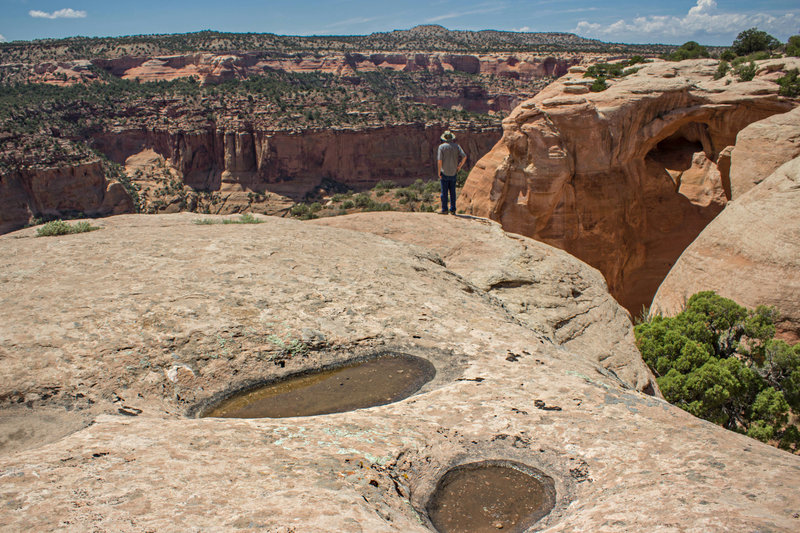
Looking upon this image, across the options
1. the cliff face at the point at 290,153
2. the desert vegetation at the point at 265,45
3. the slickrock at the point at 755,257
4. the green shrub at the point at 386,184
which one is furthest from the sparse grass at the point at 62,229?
the desert vegetation at the point at 265,45

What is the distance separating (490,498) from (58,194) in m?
51.4

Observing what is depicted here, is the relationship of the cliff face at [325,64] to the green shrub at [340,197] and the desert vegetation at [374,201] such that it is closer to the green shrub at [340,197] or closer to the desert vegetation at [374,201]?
the green shrub at [340,197]

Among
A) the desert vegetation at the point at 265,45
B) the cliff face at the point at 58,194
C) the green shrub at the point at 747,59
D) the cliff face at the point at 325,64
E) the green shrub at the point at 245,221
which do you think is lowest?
the cliff face at the point at 58,194

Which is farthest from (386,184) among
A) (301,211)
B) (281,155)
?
(301,211)

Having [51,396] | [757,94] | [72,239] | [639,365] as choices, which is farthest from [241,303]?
[757,94]

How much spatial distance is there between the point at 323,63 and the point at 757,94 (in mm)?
74130

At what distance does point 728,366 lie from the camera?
10.5 meters

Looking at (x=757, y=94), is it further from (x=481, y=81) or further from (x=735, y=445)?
(x=481, y=81)

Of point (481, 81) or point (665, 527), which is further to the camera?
point (481, 81)

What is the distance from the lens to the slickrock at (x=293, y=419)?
10.9ft

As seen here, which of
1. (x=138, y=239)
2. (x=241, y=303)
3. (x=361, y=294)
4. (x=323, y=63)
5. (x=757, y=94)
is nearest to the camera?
(x=241, y=303)

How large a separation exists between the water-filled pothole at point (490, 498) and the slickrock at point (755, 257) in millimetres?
10496

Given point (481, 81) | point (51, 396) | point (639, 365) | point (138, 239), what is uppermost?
point (481, 81)

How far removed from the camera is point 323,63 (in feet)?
278
